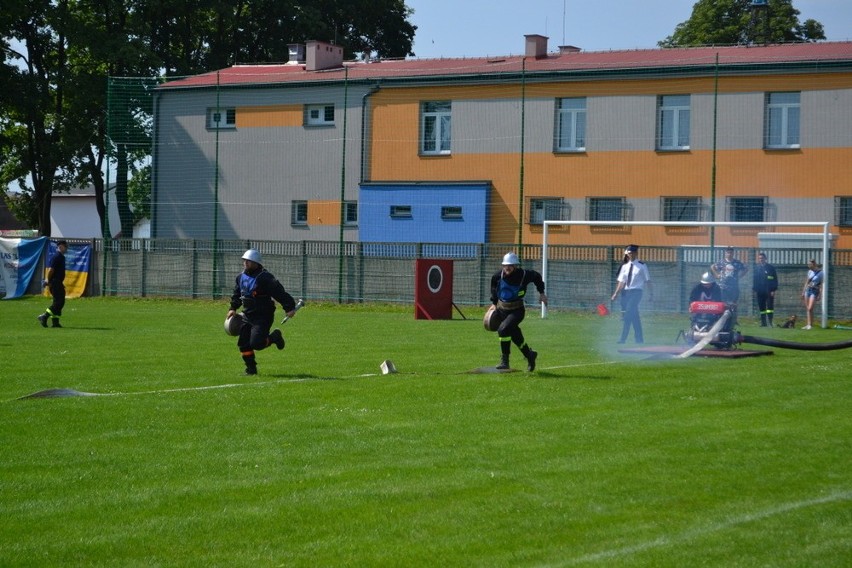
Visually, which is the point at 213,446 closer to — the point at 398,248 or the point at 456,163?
the point at 398,248

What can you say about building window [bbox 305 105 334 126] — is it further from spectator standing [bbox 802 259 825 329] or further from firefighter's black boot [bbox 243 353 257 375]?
firefighter's black boot [bbox 243 353 257 375]

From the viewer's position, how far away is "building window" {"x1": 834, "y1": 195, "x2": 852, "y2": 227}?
3738 cm

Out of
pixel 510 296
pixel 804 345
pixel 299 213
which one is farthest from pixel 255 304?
pixel 299 213

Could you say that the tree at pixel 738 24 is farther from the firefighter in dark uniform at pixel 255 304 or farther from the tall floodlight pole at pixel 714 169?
the firefighter in dark uniform at pixel 255 304

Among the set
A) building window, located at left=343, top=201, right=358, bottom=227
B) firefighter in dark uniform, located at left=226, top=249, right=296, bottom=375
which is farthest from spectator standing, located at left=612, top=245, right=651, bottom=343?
building window, located at left=343, top=201, right=358, bottom=227

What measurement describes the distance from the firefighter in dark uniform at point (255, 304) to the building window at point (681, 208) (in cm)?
2286

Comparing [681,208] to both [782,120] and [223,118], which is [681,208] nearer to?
[782,120]

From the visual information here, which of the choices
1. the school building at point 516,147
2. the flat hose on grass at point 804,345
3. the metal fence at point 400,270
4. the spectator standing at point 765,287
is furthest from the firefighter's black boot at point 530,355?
the school building at point 516,147

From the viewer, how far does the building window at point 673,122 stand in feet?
131

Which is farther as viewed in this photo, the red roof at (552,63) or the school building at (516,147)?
the red roof at (552,63)

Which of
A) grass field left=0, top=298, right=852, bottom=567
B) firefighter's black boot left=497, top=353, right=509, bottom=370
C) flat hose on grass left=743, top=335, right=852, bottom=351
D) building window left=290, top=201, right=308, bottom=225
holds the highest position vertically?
building window left=290, top=201, right=308, bottom=225

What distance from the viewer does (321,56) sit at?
51969mm

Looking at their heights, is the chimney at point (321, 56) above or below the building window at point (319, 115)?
above

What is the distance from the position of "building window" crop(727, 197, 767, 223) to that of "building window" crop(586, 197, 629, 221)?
423cm
